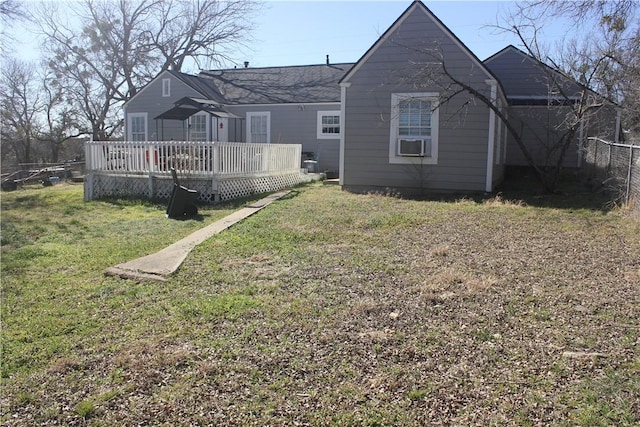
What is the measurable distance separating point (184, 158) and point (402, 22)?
256 inches

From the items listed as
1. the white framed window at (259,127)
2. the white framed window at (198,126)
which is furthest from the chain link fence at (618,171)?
the white framed window at (198,126)

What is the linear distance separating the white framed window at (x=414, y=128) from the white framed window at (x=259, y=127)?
28.0ft

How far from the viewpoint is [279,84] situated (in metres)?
21.9

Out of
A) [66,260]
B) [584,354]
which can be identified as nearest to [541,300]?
[584,354]

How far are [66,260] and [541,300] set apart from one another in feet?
19.2

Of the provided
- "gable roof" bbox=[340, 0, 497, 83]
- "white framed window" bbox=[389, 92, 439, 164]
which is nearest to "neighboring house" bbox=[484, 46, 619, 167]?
"gable roof" bbox=[340, 0, 497, 83]

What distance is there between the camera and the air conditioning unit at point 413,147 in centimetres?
1275

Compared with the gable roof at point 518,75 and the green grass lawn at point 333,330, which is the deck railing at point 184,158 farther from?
the gable roof at point 518,75

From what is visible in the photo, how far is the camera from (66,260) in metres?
6.71

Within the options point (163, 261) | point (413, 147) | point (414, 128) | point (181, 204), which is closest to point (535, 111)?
point (414, 128)

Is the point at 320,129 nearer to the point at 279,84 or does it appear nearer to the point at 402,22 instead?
the point at 279,84

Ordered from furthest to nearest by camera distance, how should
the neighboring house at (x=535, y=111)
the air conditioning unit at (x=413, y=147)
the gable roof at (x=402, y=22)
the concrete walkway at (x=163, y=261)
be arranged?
the neighboring house at (x=535, y=111)
the air conditioning unit at (x=413, y=147)
the gable roof at (x=402, y=22)
the concrete walkway at (x=163, y=261)

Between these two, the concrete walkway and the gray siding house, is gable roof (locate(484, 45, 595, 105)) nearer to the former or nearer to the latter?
the gray siding house

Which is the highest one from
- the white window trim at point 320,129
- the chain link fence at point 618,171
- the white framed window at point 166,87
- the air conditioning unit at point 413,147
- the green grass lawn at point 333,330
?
the white framed window at point 166,87
